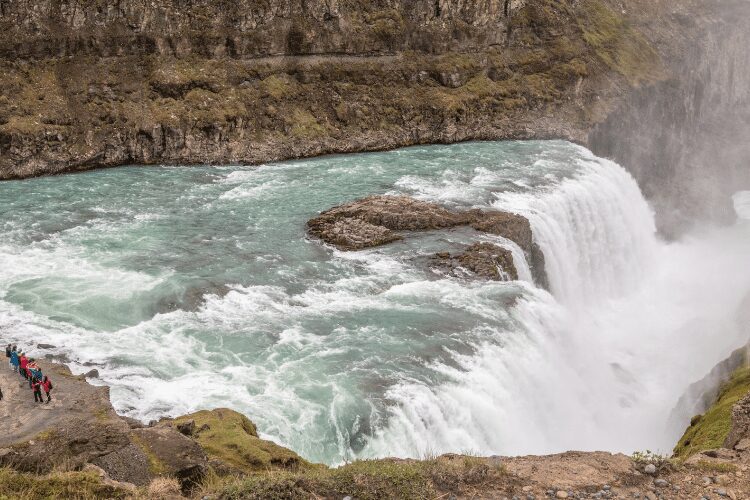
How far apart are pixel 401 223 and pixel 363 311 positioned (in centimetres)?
978

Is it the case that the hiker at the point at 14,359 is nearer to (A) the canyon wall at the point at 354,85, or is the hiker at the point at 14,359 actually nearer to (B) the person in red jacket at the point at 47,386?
(B) the person in red jacket at the point at 47,386

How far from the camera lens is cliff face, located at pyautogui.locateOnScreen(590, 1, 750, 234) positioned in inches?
2586

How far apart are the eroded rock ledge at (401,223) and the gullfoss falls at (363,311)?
2.82 ft

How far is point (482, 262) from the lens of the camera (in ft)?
103

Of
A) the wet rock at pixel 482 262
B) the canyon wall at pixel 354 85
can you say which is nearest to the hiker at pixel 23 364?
the wet rock at pixel 482 262

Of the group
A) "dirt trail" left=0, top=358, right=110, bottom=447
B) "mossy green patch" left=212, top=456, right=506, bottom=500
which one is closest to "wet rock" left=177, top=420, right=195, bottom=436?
"dirt trail" left=0, top=358, right=110, bottom=447

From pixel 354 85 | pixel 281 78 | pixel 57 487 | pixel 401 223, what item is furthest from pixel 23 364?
pixel 354 85

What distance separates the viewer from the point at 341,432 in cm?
2012

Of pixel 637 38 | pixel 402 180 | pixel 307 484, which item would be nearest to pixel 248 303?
pixel 307 484

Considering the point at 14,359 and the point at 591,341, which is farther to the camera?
the point at 591,341

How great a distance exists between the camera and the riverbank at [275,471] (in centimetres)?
1199

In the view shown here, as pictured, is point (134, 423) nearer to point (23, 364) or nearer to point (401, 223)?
point (23, 364)

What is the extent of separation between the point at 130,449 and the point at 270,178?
116 ft

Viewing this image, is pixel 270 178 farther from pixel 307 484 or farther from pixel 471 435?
pixel 307 484
